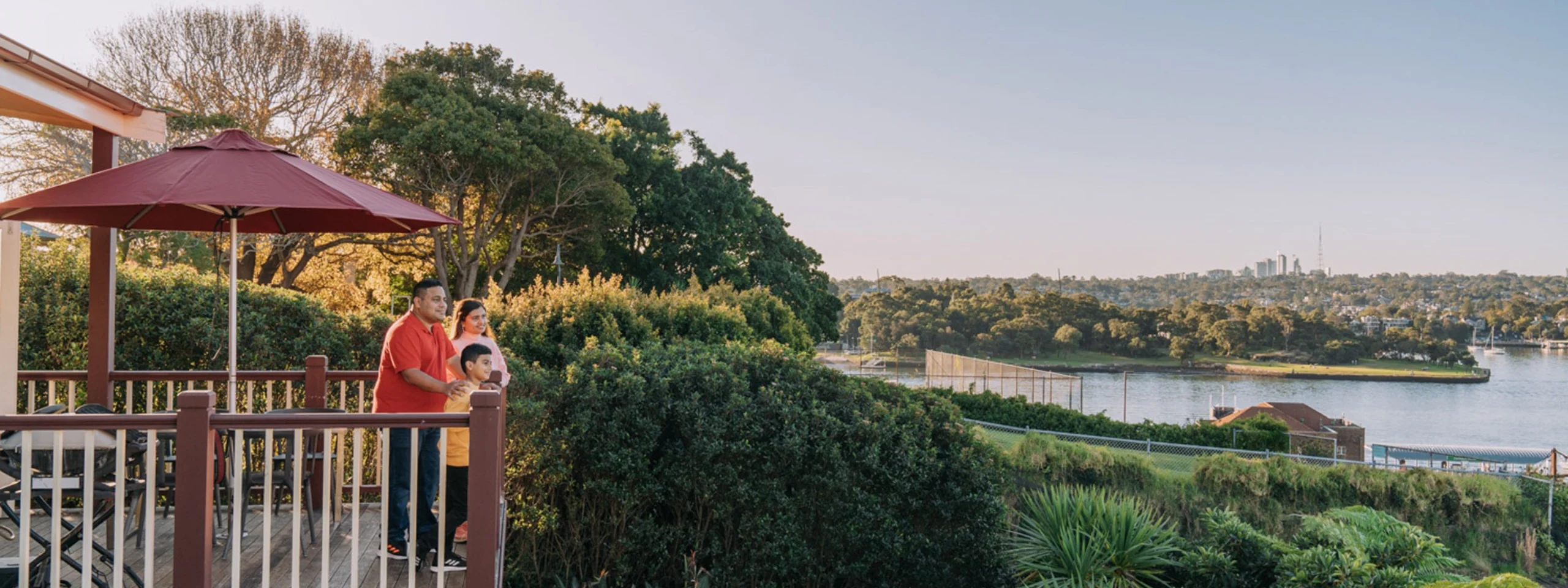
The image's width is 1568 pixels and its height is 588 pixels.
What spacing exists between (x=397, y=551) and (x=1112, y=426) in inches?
1075

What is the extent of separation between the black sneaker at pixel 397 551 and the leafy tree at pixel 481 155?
65.4ft

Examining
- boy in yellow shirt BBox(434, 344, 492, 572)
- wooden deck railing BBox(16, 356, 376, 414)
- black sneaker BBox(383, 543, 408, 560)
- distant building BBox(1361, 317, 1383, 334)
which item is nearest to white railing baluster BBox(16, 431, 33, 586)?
wooden deck railing BBox(16, 356, 376, 414)

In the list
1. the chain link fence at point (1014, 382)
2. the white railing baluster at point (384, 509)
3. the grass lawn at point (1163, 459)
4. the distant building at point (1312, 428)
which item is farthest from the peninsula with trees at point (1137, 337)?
the white railing baluster at point (384, 509)

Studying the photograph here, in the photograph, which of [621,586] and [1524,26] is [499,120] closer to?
[621,586]

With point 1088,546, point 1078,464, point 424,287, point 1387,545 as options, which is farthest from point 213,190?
point 1078,464

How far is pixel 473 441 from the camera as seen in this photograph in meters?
3.55

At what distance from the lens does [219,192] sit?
13.0ft

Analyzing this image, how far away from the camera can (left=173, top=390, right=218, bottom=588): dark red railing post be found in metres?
3.35

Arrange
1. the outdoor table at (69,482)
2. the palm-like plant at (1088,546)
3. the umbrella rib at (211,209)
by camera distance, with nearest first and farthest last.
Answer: the outdoor table at (69,482) → the umbrella rib at (211,209) → the palm-like plant at (1088,546)

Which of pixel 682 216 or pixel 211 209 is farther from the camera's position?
pixel 682 216

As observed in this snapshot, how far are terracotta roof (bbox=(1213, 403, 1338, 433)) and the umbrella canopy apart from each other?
31.0 metres

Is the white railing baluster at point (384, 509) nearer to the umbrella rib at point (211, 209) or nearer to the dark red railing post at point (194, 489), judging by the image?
the dark red railing post at point (194, 489)

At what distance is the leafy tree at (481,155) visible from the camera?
79.3 feet

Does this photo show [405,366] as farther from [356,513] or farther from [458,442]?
[356,513]
